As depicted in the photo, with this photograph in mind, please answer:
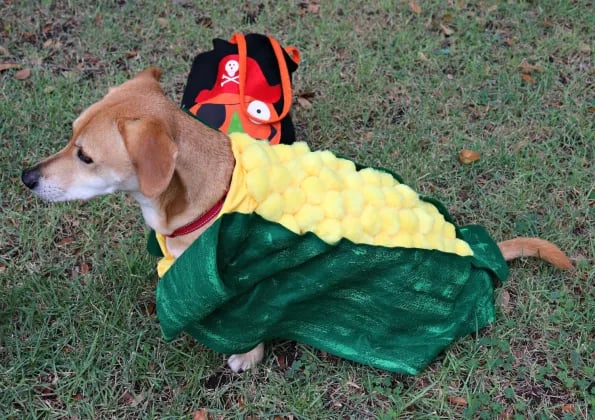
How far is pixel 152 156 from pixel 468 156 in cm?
245

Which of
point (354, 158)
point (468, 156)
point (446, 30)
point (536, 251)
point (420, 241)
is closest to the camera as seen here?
point (420, 241)

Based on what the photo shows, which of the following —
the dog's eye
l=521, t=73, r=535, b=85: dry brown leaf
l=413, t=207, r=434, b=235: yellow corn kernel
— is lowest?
l=521, t=73, r=535, b=85: dry brown leaf

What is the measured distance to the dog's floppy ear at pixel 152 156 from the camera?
6.88 ft

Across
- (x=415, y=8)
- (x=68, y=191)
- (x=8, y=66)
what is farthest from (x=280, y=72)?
(x=8, y=66)

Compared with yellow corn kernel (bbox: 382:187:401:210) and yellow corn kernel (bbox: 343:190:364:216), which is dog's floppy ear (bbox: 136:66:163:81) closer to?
yellow corn kernel (bbox: 343:190:364:216)

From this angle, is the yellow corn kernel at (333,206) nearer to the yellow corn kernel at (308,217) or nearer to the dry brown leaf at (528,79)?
the yellow corn kernel at (308,217)

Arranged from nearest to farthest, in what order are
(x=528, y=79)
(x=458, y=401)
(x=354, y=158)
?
(x=458, y=401) < (x=354, y=158) < (x=528, y=79)

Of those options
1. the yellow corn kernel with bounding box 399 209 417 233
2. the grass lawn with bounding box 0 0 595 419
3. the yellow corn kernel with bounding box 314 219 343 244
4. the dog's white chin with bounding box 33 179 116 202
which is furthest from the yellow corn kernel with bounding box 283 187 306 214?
the grass lawn with bounding box 0 0 595 419

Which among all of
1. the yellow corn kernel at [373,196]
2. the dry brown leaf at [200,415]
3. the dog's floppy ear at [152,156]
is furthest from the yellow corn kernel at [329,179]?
the dry brown leaf at [200,415]

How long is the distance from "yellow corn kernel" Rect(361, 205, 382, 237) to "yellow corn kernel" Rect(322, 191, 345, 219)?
0.10m

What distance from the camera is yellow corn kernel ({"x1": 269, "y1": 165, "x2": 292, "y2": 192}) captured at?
224cm

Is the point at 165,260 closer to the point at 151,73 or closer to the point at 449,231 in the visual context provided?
the point at 151,73

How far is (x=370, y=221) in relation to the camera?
237 centimetres

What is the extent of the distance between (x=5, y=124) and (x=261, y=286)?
260 cm
